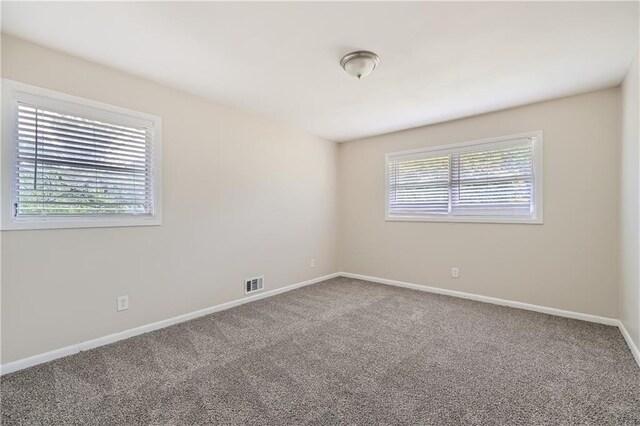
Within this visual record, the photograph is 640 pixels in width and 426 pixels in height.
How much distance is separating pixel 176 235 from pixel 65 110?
1.39 m

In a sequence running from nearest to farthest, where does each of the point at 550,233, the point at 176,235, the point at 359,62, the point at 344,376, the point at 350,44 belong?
the point at 344,376, the point at 350,44, the point at 359,62, the point at 176,235, the point at 550,233

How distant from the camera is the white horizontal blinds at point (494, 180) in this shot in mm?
3518

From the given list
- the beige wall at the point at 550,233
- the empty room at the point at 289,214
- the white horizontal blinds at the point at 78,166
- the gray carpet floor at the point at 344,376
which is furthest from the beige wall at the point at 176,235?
the beige wall at the point at 550,233

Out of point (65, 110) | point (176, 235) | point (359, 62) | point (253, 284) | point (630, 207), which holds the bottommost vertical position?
point (253, 284)

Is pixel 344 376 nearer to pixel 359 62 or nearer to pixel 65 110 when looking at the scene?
pixel 359 62

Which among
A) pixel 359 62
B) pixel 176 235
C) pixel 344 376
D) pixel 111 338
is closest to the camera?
→ pixel 344 376

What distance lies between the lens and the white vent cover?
3.80m

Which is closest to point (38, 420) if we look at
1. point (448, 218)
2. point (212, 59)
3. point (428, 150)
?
point (212, 59)

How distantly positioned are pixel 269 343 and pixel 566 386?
219 cm

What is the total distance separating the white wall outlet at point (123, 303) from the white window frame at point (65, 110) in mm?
669

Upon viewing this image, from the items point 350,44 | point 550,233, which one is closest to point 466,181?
point 550,233

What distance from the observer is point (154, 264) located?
2.95m

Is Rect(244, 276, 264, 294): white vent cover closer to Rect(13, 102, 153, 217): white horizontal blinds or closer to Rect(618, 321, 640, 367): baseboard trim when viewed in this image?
Rect(13, 102, 153, 217): white horizontal blinds

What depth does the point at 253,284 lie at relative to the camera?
12.8 feet
